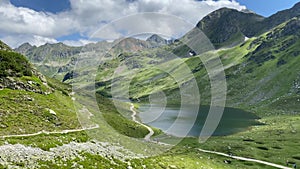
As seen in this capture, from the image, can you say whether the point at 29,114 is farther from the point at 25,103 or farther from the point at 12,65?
the point at 12,65

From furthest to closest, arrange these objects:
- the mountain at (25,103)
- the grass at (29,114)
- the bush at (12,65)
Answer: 1. the bush at (12,65)
2. the mountain at (25,103)
3. the grass at (29,114)

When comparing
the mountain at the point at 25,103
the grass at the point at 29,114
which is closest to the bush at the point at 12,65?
the mountain at the point at 25,103

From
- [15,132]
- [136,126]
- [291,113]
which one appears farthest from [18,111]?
[291,113]

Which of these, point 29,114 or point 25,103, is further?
point 25,103

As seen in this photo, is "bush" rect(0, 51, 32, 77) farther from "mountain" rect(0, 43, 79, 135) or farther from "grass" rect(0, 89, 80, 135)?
"grass" rect(0, 89, 80, 135)

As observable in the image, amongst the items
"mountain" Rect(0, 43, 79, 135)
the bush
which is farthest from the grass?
the bush

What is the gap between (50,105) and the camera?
70375 mm

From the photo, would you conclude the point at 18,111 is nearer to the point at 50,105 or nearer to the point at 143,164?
the point at 50,105

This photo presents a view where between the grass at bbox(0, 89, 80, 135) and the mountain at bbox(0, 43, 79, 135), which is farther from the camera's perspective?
the mountain at bbox(0, 43, 79, 135)

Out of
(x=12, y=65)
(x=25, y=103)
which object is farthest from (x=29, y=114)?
(x=12, y=65)

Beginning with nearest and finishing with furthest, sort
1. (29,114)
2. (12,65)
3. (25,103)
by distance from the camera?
(29,114)
(25,103)
(12,65)

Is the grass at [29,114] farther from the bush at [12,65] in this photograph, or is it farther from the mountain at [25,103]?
the bush at [12,65]

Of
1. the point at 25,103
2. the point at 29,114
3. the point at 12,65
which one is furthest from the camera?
the point at 12,65

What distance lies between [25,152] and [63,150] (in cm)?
495
